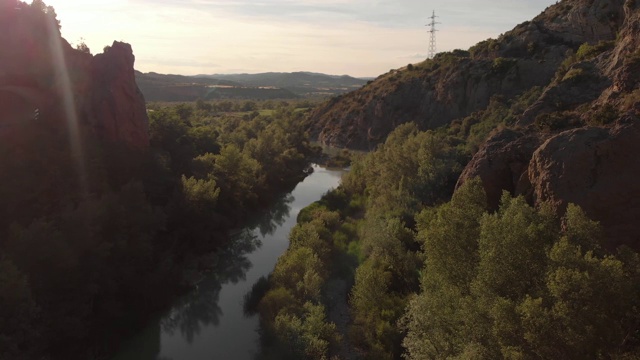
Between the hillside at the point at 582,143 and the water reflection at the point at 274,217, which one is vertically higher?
the hillside at the point at 582,143

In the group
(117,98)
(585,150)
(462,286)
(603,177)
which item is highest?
(117,98)

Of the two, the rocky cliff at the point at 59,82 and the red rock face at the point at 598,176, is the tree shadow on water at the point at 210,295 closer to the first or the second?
the rocky cliff at the point at 59,82

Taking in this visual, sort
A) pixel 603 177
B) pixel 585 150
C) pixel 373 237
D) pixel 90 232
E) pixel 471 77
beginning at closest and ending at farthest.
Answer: pixel 603 177, pixel 585 150, pixel 90 232, pixel 373 237, pixel 471 77

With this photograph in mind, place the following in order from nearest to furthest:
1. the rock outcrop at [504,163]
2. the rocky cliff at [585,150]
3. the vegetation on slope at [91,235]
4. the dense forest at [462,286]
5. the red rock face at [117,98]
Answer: the dense forest at [462,286] → the rocky cliff at [585,150] → the rock outcrop at [504,163] → the vegetation on slope at [91,235] → the red rock face at [117,98]

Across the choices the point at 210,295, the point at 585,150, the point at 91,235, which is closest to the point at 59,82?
the point at 91,235

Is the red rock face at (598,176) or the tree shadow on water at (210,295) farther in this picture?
the tree shadow on water at (210,295)

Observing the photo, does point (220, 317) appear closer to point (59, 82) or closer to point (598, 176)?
point (59, 82)

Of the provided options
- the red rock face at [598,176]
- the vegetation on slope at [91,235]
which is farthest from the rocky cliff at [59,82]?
the red rock face at [598,176]
